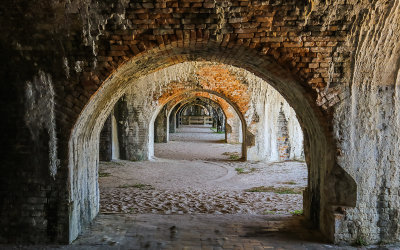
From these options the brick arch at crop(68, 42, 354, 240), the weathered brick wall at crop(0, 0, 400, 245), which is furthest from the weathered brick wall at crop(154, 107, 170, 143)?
the weathered brick wall at crop(0, 0, 400, 245)

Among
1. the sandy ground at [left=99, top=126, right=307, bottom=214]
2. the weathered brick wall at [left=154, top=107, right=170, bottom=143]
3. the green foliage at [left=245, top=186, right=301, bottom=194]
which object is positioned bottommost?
the green foliage at [left=245, top=186, right=301, bottom=194]

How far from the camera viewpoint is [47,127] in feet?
13.9

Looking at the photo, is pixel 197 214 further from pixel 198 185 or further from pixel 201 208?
pixel 198 185

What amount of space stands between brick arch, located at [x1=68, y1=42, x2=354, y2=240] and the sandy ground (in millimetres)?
1282

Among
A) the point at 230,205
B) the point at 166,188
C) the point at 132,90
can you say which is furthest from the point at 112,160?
the point at 230,205

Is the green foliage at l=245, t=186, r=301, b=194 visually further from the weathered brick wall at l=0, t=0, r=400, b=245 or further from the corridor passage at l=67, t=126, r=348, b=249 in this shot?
the weathered brick wall at l=0, t=0, r=400, b=245

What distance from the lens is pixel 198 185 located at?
28.8ft

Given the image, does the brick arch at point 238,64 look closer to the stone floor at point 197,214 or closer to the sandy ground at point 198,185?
the stone floor at point 197,214

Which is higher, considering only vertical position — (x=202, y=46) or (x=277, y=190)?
(x=202, y=46)

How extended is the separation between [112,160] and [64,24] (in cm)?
904

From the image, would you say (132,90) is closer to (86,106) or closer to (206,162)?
(206,162)

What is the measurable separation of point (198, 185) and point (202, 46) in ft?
16.7

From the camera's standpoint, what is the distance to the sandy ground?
21.1 feet

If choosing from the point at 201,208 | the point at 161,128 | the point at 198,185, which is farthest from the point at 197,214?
the point at 161,128
